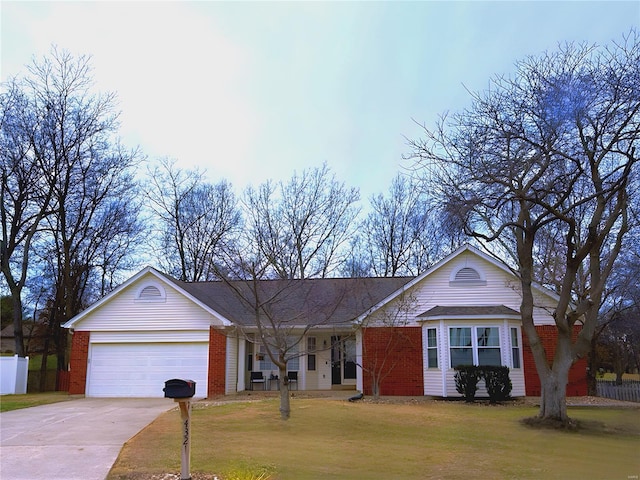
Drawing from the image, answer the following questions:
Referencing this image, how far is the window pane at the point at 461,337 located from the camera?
65.2 feet

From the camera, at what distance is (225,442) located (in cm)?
1078

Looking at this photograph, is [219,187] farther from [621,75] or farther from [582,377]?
[621,75]

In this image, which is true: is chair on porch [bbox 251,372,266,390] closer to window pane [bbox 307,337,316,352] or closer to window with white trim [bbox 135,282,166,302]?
window pane [bbox 307,337,316,352]

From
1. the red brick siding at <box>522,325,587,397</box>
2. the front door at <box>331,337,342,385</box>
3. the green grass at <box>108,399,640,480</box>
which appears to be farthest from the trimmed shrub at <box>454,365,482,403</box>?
the front door at <box>331,337,342,385</box>

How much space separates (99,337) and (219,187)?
18.9 metres

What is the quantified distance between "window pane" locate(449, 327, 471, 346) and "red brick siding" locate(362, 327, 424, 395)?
1705 mm

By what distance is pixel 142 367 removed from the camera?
21.9m

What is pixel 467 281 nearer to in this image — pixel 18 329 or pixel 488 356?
pixel 488 356

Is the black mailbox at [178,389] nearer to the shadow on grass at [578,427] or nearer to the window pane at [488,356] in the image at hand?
the shadow on grass at [578,427]

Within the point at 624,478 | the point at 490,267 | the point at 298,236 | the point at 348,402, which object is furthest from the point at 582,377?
the point at 298,236

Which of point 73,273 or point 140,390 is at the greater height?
point 73,273

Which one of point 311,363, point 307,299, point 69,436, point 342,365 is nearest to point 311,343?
point 311,363

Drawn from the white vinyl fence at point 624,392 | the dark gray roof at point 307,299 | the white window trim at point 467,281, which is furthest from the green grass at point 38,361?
the white vinyl fence at point 624,392

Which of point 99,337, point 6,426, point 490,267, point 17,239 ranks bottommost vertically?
point 6,426
